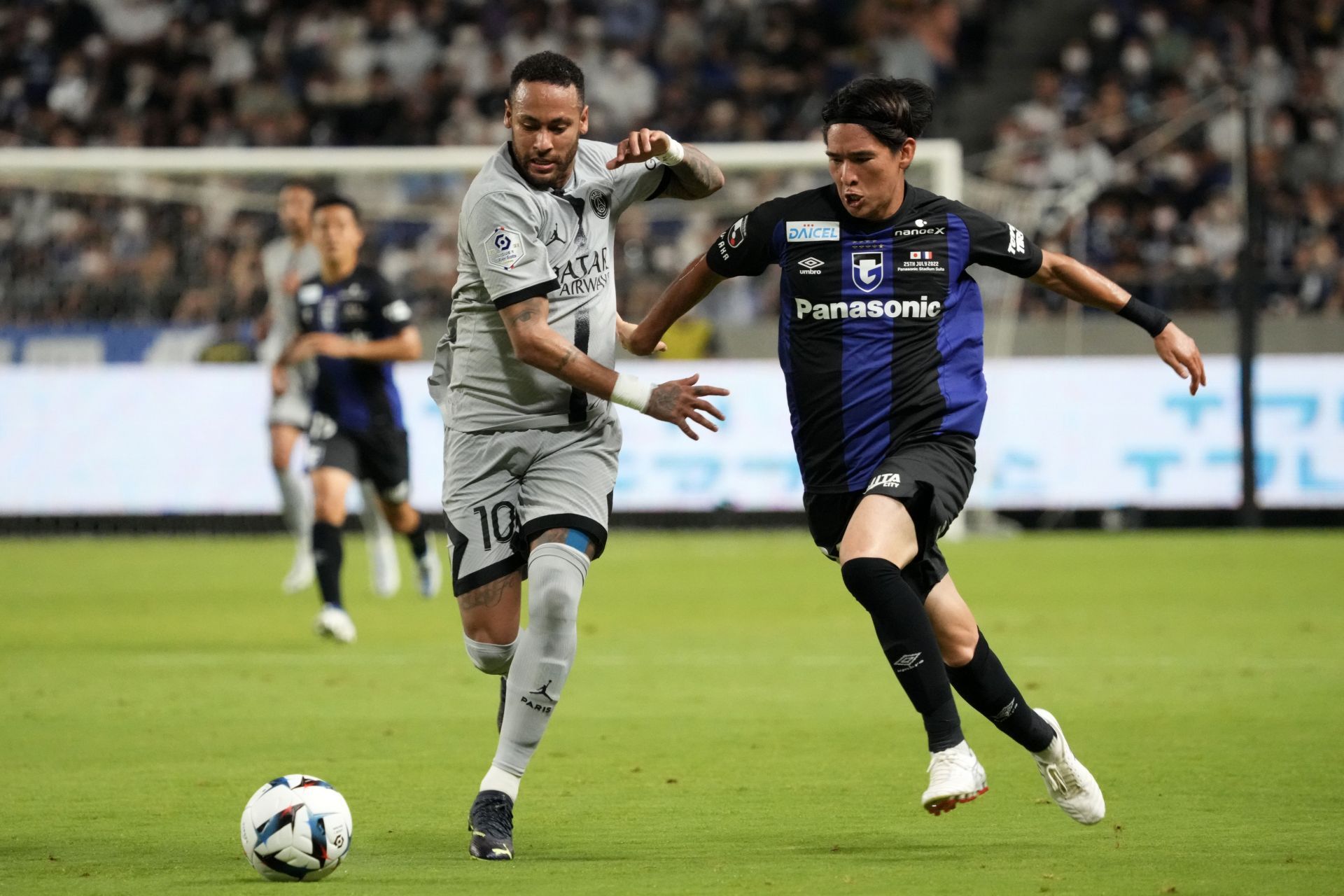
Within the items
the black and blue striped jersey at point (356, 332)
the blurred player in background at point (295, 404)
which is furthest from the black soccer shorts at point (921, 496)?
the blurred player in background at point (295, 404)

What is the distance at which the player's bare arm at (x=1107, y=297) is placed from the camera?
5.51m

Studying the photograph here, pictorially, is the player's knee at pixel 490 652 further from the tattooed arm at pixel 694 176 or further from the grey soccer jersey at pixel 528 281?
the tattooed arm at pixel 694 176

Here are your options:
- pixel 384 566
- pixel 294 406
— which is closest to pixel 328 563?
pixel 384 566

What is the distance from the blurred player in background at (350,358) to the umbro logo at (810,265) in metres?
5.25

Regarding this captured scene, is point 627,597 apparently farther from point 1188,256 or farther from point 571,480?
point 1188,256

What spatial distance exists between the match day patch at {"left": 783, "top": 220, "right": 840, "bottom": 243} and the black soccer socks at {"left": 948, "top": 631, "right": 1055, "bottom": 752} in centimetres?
123

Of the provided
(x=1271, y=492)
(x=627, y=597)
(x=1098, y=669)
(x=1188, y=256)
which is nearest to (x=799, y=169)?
(x=1188, y=256)

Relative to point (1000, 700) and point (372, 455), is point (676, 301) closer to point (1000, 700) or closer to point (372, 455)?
point (1000, 700)

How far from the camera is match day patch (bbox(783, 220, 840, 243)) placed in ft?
18.1

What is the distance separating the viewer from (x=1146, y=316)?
5.61 meters

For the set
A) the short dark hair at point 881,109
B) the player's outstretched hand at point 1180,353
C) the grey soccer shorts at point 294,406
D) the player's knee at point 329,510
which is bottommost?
the player's knee at point 329,510

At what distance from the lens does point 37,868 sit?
4.95 metres

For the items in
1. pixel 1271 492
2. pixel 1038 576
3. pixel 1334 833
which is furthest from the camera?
pixel 1271 492

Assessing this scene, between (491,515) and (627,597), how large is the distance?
723 centimetres
